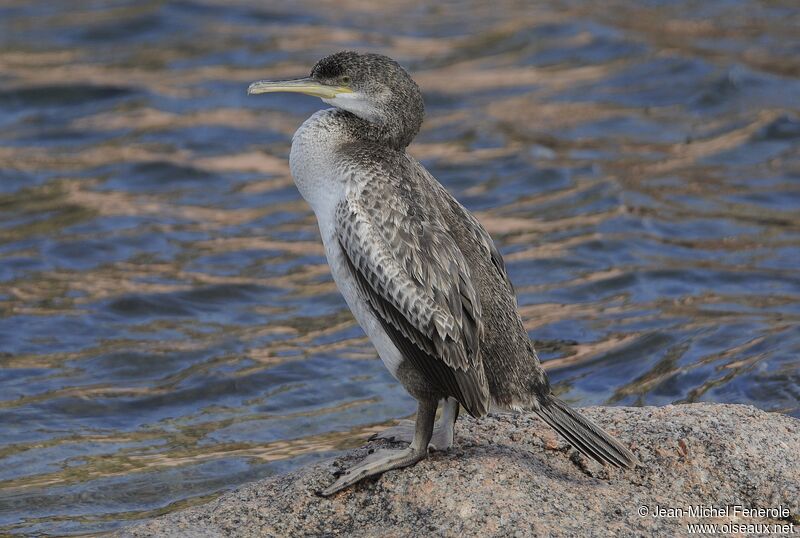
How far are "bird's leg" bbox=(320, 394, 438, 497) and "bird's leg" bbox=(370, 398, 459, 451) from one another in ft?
0.55

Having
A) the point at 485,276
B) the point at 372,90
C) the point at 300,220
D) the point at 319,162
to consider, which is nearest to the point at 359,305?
the point at 485,276

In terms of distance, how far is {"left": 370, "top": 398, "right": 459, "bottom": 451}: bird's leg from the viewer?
5840 mm

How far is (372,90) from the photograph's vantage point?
19.8ft

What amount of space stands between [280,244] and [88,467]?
4614mm

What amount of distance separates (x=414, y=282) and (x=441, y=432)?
0.77m

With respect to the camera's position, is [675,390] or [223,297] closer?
[675,390]

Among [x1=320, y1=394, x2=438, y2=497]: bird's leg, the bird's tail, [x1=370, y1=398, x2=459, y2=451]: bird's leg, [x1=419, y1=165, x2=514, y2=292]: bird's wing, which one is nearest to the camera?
the bird's tail

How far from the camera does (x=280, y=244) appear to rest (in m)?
12.0

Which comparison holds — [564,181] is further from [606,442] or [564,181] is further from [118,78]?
[606,442]

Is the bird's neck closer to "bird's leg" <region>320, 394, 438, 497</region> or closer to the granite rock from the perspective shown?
"bird's leg" <region>320, 394, 438, 497</region>

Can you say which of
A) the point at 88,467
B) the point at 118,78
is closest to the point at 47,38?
the point at 118,78

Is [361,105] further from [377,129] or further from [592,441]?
[592,441]

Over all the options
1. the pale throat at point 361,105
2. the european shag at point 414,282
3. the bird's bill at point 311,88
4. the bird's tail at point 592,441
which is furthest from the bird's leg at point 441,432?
the bird's bill at point 311,88

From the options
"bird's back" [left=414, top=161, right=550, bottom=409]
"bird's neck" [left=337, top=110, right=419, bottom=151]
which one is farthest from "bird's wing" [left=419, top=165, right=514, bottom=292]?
"bird's neck" [left=337, top=110, right=419, bottom=151]
